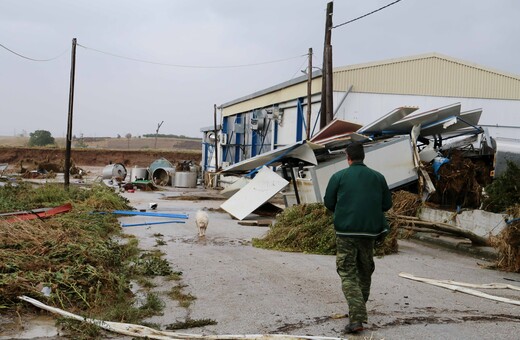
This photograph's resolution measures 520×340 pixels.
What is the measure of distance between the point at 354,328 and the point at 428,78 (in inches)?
876

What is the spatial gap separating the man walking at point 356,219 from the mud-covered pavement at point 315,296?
51 centimetres

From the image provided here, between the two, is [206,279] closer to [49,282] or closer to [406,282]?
[49,282]

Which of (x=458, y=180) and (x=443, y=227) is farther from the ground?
(x=458, y=180)

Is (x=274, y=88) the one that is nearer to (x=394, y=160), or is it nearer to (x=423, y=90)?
(x=423, y=90)

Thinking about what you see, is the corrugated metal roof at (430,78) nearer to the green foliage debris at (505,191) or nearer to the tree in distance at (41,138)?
the green foliage debris at (505,191)

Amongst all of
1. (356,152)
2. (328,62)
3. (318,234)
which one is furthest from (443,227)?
(328,62)

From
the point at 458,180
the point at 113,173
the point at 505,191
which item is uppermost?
the point at 458,180

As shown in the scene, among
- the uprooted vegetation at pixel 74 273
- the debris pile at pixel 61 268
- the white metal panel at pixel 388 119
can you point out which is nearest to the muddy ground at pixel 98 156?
the white metal panel at pixel 388 119

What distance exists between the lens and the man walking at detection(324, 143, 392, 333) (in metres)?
5.43

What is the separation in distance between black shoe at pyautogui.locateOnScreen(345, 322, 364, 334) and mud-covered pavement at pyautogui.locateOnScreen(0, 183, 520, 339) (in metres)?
0.10

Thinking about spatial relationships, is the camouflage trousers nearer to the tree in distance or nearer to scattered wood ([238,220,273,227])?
scattered wood ([238,220,273,227])

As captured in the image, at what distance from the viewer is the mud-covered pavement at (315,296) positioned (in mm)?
5438

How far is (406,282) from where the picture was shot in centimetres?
780

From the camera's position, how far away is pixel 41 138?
9400 centimetres
